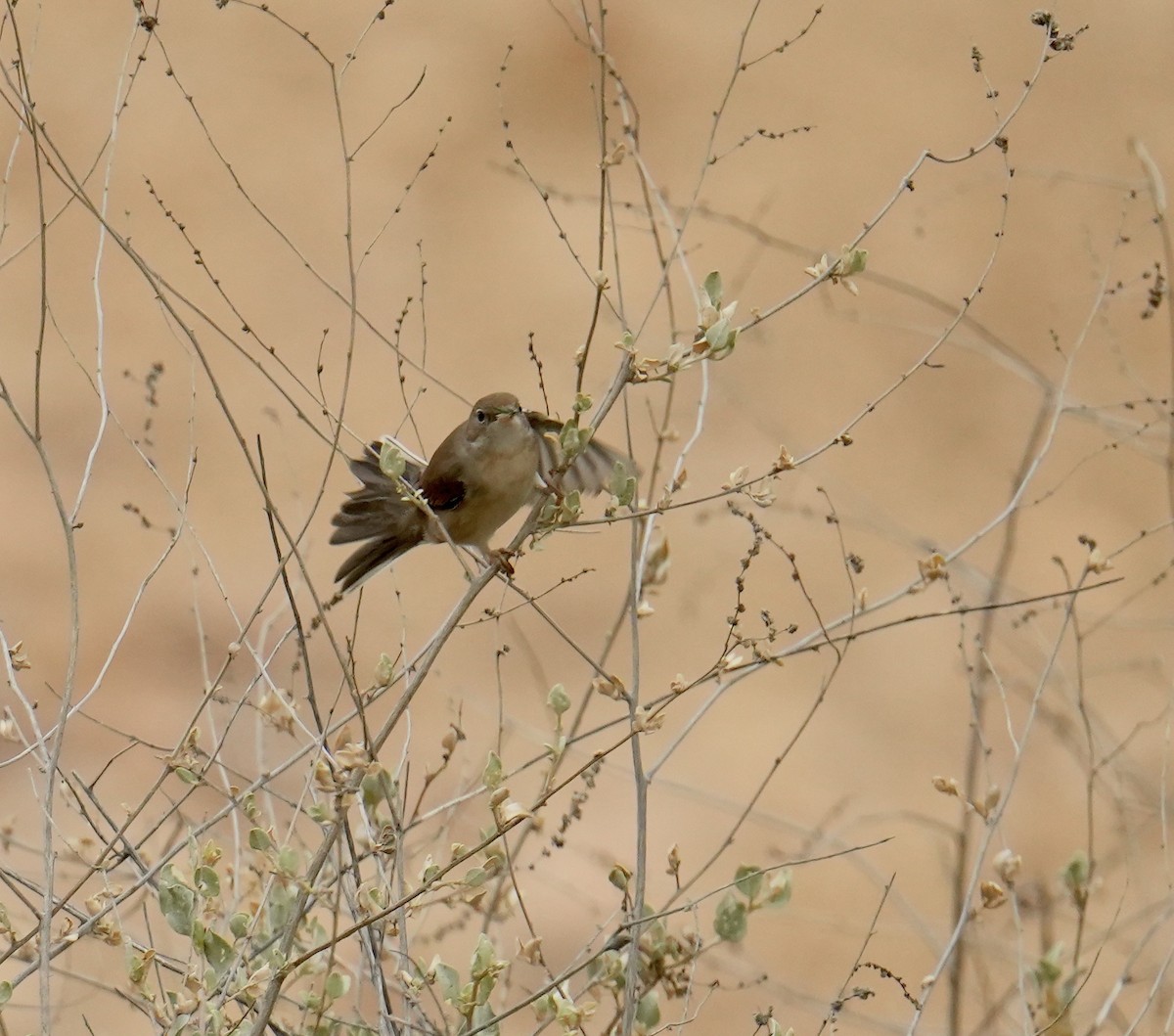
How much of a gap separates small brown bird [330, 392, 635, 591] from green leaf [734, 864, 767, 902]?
1499 millimetres

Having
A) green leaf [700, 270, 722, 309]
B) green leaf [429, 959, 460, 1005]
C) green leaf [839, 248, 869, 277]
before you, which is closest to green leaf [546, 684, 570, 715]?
green leaf [429, 959, 460, 1005]

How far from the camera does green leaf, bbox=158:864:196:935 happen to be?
222 cm

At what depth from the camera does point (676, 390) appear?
8.39 metres

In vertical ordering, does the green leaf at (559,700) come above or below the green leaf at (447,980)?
above

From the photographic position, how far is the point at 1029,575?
820 centimetres

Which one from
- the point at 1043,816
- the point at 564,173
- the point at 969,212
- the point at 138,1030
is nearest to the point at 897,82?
the point at 969,212

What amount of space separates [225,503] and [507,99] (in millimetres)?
3211

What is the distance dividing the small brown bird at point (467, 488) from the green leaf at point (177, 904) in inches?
57.2

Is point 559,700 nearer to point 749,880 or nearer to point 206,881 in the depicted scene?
point 749,880

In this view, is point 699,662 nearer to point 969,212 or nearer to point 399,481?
point 969,212

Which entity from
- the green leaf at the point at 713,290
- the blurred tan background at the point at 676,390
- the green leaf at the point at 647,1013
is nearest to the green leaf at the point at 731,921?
the green leaf at the point at 647,1013

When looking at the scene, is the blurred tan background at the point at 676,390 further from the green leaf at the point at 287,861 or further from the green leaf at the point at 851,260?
the green leaf at the point at 851,260

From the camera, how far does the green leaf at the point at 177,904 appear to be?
7.27ft

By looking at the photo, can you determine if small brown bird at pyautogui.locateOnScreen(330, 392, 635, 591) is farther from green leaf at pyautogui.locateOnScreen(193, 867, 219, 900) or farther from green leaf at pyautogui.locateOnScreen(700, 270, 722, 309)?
green leaf at pyautogui.locateOnScreen(193, 867, 219, 900)
